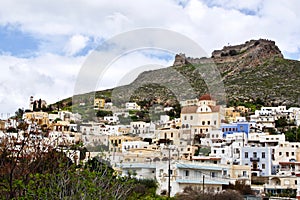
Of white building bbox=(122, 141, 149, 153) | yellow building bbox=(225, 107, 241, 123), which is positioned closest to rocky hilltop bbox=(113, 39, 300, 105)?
yellow building bbox=(225, 107, 241, 123)

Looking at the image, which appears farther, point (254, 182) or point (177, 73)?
point (177, 73)

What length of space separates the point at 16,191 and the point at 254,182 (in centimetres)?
2670

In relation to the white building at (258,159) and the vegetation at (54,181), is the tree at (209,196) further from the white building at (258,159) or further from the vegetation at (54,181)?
the white building at (258,159)

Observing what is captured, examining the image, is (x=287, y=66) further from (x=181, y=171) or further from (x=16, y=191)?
(x=16, y=191)

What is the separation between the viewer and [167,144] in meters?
47.8

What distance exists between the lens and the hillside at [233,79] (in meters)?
71.4

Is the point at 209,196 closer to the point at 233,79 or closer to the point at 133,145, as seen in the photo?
the point at 133,145

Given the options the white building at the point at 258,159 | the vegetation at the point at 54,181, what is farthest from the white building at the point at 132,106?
the vegetation at the point at 54,181

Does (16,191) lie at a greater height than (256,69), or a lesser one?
lesser

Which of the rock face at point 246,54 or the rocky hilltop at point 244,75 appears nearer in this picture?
the rocky hilltop at point 244,75

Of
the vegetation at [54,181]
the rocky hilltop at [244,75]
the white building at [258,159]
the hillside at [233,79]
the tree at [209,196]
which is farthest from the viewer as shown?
the rocky hilltop at [244,75]

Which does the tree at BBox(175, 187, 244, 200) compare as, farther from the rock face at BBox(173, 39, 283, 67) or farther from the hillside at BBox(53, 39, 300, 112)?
the rock face at BBox(173, 39, 283, 67)

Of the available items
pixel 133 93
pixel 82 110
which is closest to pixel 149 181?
pixel 82 110

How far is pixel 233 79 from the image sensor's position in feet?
320
